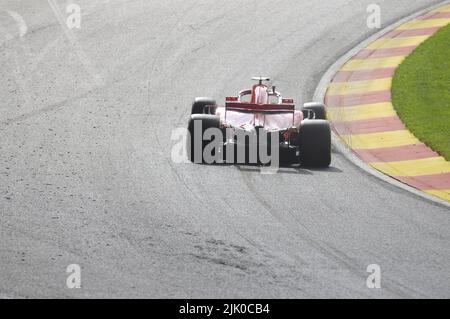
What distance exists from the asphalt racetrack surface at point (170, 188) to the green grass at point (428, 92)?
1.54 m

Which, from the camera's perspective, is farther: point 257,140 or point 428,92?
point 428,92

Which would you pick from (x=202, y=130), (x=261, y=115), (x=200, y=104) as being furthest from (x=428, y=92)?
(x=202, y=130)

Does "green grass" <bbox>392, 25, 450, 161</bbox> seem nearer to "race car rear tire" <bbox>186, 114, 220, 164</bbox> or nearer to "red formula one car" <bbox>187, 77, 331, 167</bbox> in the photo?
"red formula one car" <bbox>187, 77, 331, 167</bbox>

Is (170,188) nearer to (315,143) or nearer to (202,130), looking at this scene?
(202,130)

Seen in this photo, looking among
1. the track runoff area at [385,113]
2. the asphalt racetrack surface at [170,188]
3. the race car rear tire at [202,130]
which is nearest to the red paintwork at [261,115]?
the race car rear tire at [202,130]

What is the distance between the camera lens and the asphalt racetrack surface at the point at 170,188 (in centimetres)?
1110

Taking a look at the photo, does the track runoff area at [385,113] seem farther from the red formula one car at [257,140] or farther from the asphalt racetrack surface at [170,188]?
the red formula one car at [257,140]

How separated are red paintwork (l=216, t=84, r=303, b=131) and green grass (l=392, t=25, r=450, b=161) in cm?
235

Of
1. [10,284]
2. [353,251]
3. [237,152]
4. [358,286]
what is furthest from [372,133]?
[10,284]

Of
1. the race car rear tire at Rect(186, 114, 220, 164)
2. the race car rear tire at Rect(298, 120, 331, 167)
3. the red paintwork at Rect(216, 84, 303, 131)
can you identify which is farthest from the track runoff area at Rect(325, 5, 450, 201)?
the race car rear tire at Rect(186, 114, 220, 164)

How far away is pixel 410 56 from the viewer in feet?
72.9

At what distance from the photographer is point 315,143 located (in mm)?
15492

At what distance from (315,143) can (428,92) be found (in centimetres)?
516

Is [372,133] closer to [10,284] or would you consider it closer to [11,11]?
[10,284]
